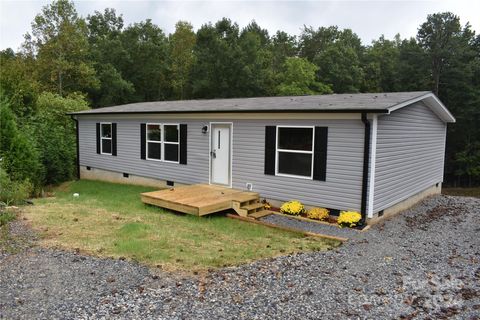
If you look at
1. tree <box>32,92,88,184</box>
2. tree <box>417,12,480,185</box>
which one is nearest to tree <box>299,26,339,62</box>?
tree <box>417,12,480,185</box>

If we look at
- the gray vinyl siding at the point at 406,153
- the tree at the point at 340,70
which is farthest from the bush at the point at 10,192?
the tree at the point at 340,70

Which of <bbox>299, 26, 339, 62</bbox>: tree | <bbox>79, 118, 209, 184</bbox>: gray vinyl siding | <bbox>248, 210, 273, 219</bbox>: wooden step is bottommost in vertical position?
<bbox>248, 210, 273, 219</bbox>: wooden step

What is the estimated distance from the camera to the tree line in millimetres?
24391

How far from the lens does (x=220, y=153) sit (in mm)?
10305

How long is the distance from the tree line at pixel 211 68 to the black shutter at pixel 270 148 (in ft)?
32.5

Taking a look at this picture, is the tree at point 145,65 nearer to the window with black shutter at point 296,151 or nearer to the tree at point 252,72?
the tree at point 252,72

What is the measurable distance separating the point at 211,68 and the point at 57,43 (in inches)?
467

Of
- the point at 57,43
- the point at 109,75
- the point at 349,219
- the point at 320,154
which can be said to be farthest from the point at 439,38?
the point at 57,43

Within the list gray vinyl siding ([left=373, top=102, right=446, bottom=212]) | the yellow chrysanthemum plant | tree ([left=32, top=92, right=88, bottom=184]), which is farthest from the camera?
tree ([left=32, top=92, right=88, bottom=184])

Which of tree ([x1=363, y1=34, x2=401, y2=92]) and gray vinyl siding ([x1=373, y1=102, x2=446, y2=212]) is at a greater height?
tree ([x1=363, y1=34, x2=401, y2=92])

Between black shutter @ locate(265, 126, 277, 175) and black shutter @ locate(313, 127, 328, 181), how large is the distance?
1.08 metres

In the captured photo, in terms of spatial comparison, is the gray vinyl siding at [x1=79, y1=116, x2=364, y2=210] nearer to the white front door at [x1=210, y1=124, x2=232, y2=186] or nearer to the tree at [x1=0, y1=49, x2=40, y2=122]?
the white front door at [x1=210, y1=124, x2=232, y2=186]

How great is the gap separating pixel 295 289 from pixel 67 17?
25698 mm

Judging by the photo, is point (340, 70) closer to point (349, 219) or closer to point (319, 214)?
point (319, 214)
